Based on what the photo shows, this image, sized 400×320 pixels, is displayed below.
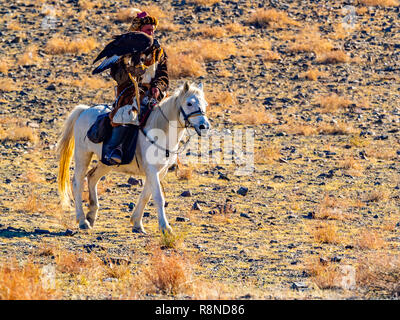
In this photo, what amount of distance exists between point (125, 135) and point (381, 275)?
164 inches

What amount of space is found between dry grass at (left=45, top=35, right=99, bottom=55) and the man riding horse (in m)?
13.8

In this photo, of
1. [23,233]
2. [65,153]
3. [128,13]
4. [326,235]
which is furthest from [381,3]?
[23,233]

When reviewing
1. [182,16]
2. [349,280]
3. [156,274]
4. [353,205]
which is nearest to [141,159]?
[156,274]

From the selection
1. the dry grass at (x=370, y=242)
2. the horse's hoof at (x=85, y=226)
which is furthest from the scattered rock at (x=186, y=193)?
the dry grass at (x=370, y=242)

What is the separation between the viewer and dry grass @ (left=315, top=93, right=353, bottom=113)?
742 inches

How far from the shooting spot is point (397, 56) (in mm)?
22828

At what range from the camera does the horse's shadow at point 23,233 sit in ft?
32.0

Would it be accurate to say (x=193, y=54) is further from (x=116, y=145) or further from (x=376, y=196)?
(x=116, y=145)

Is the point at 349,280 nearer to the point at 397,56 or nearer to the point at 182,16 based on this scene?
the point at 397,56

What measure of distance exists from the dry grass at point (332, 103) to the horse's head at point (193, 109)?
10.1 metres

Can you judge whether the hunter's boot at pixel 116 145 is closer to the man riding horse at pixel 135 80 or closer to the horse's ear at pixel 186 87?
the man riding horse at pixel 135 80

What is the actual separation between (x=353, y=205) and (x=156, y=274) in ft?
19.3
